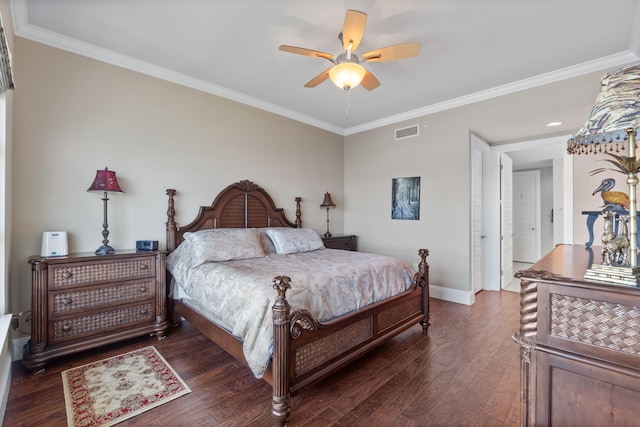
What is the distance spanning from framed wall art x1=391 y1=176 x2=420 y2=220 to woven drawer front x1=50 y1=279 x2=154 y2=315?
3.58 m

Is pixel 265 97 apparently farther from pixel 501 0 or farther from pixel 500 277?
pixel 500 277

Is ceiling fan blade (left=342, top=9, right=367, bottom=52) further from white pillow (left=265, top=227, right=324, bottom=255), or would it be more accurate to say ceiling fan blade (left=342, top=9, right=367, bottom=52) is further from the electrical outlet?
the electrical outlet

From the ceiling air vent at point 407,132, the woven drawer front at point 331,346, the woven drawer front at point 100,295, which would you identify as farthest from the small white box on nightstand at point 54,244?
the ceiling air vent at point 407,132

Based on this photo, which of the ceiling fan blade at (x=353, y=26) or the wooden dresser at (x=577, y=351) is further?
the ceiling fan blade at (x=353, y=26)

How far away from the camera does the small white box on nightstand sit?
2.40m

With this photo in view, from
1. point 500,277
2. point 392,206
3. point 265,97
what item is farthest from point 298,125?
point 500,277

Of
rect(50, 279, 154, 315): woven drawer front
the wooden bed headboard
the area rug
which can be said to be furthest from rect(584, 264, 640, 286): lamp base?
the wooden bed headboard

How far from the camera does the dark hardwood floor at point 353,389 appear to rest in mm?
1748

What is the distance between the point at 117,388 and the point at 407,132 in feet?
15.0

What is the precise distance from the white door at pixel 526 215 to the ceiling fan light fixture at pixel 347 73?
264 inches

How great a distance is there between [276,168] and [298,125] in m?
0.88

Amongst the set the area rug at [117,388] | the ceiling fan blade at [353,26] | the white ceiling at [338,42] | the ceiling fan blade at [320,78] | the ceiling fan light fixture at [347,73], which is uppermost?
the white ceiling at [338,42]

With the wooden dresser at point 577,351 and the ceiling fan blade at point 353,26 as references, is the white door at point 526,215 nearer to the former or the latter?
the ceiling fan blade at point 353,26

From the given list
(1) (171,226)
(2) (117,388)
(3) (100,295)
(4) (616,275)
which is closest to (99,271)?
(3) (100,295)
